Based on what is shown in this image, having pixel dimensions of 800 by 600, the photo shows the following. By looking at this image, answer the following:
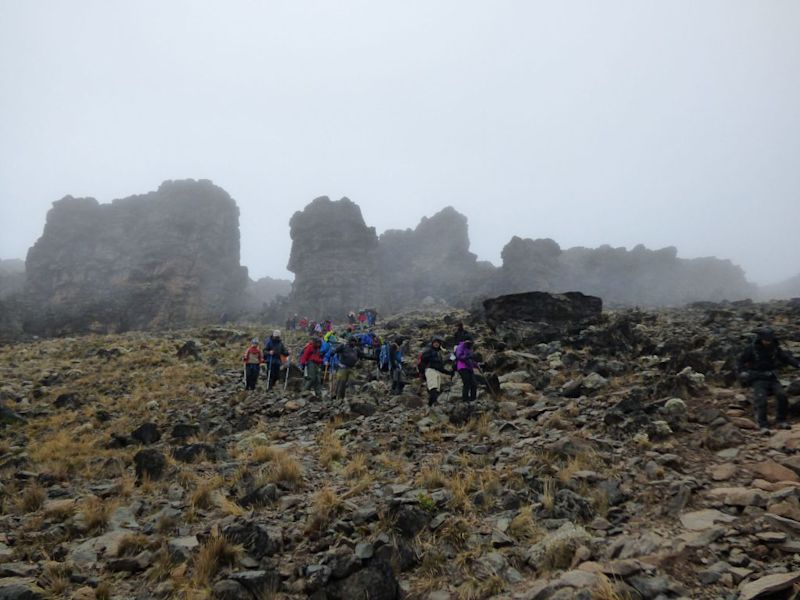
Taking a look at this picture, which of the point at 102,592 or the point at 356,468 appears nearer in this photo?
the point at 102,592

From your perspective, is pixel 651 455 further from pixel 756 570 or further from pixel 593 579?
pixel 593 579

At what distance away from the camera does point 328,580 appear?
5234 mm

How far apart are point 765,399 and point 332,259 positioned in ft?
246

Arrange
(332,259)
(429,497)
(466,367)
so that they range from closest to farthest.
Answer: (429,497)
(466,367)
(332,259)

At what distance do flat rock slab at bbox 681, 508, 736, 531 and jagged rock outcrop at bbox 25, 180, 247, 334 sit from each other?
225ft

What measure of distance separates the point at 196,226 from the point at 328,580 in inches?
3394

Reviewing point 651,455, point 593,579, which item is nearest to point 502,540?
point 593,579

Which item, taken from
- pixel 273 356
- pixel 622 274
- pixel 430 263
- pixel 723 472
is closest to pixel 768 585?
pixel 723 472

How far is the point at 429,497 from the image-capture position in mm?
6727

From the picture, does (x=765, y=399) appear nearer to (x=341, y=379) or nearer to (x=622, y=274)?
(x=341, y=379)

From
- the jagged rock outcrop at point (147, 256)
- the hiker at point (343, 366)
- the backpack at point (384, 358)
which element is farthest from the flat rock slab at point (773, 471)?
the jagged rock outcrop at point (147, 256)

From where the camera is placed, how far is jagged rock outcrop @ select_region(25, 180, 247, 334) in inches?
2761

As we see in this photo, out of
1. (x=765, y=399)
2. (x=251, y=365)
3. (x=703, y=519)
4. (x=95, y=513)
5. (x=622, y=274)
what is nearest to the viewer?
(x=703, y=519)

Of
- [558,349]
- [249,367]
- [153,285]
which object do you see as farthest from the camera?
[153,285]
